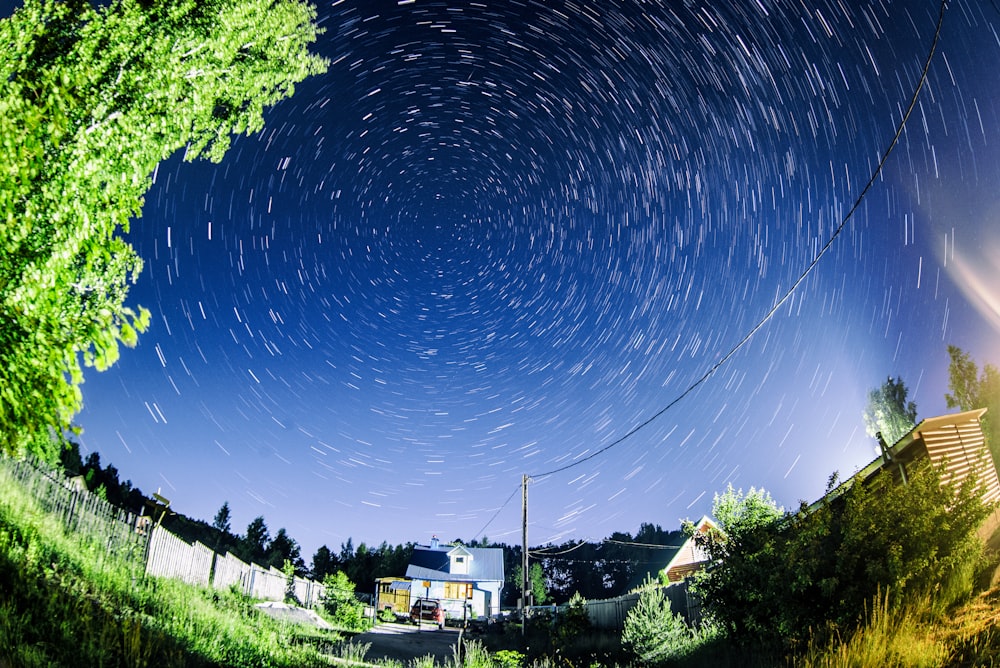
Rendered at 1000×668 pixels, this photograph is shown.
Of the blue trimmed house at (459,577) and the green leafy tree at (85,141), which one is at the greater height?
the green leafy tree at (85,141)

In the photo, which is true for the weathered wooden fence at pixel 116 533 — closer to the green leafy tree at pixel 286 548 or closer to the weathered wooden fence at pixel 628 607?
the weathered wooden fence at pixel 628 607

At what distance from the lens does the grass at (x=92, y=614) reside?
219 inches

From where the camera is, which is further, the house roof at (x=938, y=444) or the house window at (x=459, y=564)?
the house window at (x=459, y=564)

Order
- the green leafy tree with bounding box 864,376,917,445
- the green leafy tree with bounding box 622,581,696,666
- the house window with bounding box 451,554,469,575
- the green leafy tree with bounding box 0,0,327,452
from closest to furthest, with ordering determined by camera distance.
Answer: the green leafy tree with bounding box 0,0,327,452
the green leafy tree with bounding box 622,581,696,666
the green leafy tree with bounding box 864,376,917,445
the house window with bounding box 451,554,469,575

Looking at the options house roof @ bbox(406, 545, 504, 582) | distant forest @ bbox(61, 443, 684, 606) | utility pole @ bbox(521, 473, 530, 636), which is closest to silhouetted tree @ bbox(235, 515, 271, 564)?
distant forest @ bbox(61, 443, 684, 606)

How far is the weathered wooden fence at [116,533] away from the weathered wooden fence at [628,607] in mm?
15007

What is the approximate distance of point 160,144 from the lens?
6.80 metres

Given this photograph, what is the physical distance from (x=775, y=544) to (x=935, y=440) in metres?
11.1

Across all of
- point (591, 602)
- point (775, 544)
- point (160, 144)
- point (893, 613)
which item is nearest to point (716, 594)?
point (775, 544)

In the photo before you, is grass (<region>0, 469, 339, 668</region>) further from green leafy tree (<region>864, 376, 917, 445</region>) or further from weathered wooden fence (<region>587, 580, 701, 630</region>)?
green leafy tree (<region>864, 376, 917, 445</region>)

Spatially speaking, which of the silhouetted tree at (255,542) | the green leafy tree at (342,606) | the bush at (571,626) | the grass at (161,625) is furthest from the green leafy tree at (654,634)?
the silhouetted tree at (255,542)

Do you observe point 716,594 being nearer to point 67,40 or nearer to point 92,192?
point 92,192

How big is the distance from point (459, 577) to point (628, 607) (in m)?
36.5

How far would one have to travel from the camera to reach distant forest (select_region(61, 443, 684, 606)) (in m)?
64.2
